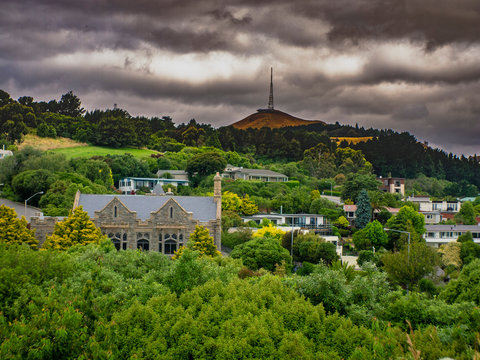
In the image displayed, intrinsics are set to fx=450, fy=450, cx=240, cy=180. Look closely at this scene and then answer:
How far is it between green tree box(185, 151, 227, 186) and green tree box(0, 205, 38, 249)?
51.3 metres

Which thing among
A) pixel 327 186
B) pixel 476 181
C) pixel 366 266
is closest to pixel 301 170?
pixel 327 186

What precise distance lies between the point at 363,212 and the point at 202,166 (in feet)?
113

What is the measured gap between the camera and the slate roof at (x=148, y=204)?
49.7 m

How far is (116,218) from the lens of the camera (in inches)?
1896

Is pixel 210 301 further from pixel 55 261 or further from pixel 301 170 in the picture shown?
pixel 301 170

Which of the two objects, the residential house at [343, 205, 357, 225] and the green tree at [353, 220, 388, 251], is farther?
the residential house at [343, 205, 357, 225]

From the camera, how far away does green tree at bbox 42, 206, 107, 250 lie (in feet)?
131

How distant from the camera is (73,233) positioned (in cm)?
4066

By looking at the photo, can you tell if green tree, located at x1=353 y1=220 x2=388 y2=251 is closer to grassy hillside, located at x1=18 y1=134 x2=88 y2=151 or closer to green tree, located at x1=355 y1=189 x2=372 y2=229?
green tree, located at x1=355 y1=189 x2=372 y2=229

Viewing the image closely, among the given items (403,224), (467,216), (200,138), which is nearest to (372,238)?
(403,224)

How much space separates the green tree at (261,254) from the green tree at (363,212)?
31579 mm

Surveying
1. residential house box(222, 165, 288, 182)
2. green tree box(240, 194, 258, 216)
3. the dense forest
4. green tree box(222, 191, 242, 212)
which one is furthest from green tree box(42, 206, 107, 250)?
the dense forest

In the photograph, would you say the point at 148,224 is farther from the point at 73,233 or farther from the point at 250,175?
the point at 250,175

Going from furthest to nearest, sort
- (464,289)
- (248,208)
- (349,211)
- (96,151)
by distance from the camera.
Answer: (96,151)
(349,211)
(248,208)
(464,289)
